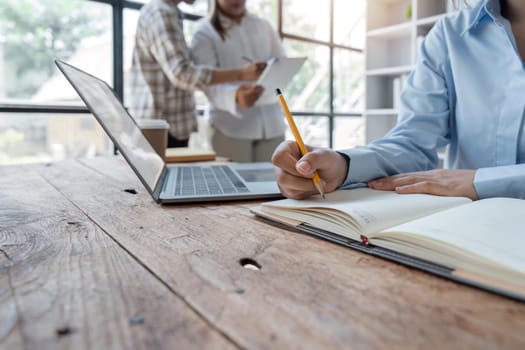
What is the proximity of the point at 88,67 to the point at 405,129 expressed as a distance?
8.25ft

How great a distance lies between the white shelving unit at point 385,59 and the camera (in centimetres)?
343

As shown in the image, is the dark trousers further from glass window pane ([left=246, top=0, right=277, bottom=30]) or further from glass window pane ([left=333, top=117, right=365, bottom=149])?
glass window pane ([left=333, top=117, right=365, bottom=149])

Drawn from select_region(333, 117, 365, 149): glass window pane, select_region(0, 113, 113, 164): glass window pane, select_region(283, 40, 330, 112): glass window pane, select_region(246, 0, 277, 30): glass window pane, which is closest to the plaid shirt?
select_region(0, 113, 113, 164): glass window pane

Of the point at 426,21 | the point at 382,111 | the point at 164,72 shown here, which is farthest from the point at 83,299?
the point at 382,111

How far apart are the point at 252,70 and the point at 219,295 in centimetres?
158

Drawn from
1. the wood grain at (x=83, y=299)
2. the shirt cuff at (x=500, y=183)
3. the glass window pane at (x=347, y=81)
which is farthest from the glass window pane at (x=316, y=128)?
the wood grain at (x=83, y=299)

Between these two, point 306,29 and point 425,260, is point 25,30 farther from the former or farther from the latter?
point 425,260

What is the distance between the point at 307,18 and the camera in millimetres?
4215

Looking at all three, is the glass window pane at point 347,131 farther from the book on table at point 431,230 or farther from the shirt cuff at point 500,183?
the book on table at point 431,230

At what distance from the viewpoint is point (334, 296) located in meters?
0.34

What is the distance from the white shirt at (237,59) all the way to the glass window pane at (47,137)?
1.08m

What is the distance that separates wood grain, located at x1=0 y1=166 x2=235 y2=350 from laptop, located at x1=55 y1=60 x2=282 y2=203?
6.8 inches

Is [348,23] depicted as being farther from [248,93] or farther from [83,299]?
[83,299]

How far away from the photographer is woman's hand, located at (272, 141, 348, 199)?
651mm
